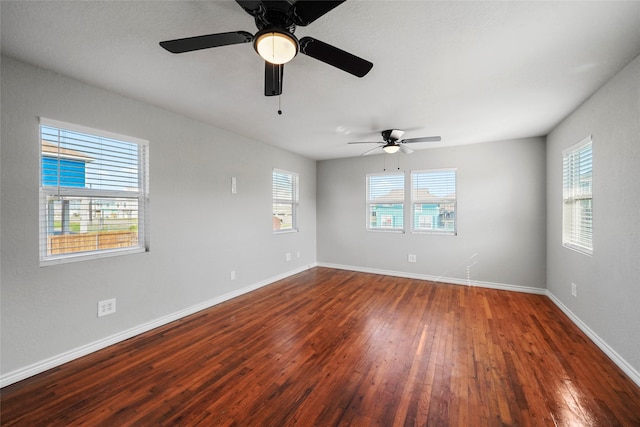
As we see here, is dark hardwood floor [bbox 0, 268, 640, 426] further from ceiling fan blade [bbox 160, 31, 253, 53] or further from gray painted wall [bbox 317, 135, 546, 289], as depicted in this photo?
ceiling fan blade [bbox 160, 31, 253, 53]

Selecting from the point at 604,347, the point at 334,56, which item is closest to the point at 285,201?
the point at 334,56

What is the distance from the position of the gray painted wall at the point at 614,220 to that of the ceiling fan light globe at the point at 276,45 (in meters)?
2.66

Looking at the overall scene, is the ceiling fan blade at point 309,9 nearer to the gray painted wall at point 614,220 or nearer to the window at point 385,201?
the gray painted wall at point 614,220

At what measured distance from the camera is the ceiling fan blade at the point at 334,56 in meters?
1.48

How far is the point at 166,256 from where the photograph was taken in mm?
3094

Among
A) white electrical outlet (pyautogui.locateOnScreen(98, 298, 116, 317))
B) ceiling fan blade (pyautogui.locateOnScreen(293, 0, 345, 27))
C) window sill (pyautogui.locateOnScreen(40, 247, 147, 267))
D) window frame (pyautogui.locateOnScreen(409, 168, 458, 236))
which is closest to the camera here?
ceiling fan blade (pyautogui.locateOnScreen(293, 0, 345, 27))

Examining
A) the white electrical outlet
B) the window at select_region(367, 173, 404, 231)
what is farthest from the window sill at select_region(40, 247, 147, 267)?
the window at select_region(367, 173, 404, 231)

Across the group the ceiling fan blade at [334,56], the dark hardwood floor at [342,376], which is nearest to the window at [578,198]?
the dark hardwood floor at [342,376]

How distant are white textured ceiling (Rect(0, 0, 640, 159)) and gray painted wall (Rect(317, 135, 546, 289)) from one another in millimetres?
→ 1153

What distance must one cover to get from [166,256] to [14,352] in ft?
4.37

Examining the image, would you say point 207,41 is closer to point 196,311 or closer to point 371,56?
point 371,56

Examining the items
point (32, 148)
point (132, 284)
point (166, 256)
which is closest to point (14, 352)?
point (132, 284)

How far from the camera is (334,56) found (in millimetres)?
1574

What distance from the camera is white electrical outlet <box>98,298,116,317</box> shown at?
252cm
